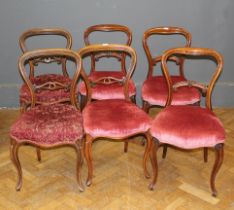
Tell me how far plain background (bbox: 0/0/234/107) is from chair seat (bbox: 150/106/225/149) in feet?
3.93

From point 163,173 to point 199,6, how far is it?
→ 1571 mm

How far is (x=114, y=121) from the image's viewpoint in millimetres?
2377

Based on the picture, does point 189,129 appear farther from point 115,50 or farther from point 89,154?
point 115,50

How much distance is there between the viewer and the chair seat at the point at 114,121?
7.70ft

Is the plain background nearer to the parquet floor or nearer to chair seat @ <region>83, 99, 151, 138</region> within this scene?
the parquet floor

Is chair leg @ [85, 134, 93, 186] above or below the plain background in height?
below

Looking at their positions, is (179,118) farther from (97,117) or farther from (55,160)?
(55,160)

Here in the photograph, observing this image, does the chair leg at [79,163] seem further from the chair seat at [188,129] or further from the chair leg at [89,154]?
the chair seat at [188,129]

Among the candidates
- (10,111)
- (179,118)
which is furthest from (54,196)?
(10,111)

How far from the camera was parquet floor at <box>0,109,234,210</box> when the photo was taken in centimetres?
237

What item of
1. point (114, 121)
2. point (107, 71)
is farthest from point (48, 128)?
point (107, 71)

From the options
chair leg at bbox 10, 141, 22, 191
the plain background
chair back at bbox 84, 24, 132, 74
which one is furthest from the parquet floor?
the plain background

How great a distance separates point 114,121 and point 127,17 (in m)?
1.33

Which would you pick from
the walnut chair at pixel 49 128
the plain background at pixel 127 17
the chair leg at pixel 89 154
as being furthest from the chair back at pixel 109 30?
the chair leg at pixel 89 154
